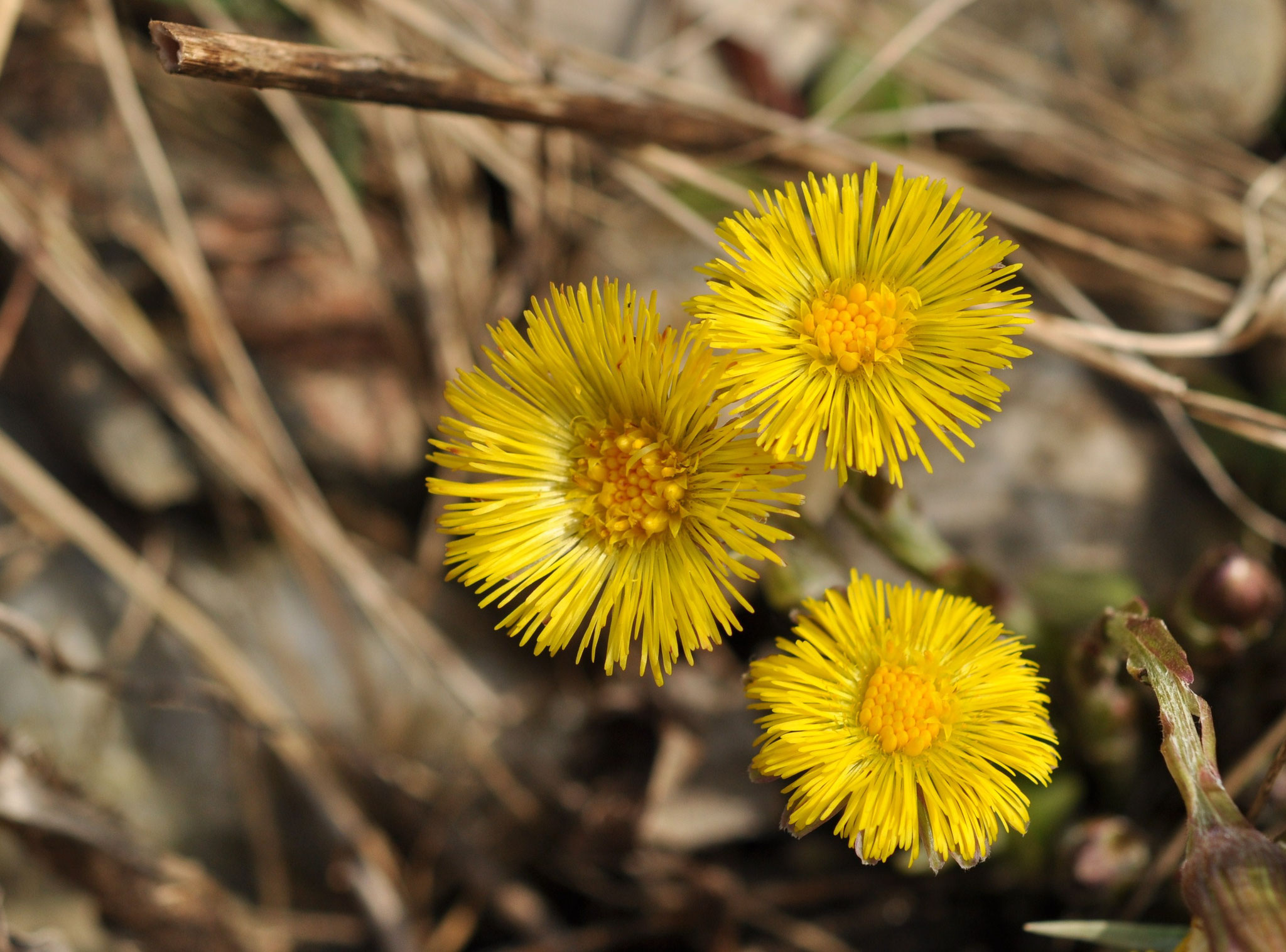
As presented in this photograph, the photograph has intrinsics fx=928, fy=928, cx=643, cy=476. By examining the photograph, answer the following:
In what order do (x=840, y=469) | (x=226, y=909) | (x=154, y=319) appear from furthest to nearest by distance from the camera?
(x=154, y=319), (x=226, y=909), (x=840, y=469)

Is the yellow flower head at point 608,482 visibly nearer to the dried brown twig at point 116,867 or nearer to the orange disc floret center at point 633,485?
the orange disc floret center at point 633,485

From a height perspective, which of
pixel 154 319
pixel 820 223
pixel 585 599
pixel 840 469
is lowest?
pixel 585 599

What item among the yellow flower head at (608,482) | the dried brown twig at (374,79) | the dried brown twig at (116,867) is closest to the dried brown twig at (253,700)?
the dried brown twig at (116,867)

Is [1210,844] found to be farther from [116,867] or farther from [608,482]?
[116,867]

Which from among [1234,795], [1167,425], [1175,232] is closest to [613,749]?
[1234,795]

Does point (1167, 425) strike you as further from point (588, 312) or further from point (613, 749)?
point (588, 312)

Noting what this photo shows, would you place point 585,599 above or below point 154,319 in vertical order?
below

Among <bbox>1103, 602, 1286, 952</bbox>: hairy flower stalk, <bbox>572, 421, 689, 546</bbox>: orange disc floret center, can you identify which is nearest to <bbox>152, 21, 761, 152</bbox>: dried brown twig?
<bbox>572, 421, 689, 546</bbox>: orange disc floret center

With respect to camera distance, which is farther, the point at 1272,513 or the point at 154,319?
the point at 154,319

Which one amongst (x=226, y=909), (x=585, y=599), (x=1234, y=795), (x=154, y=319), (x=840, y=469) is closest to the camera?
(x=840, y=469)
